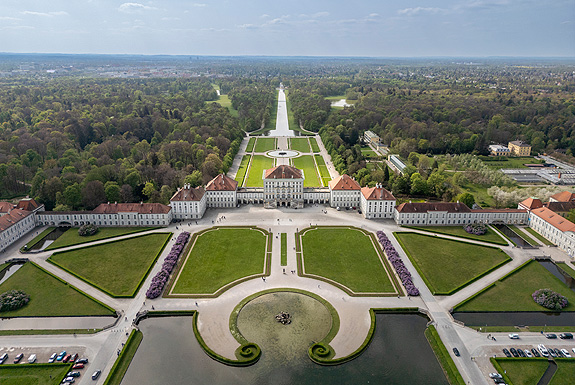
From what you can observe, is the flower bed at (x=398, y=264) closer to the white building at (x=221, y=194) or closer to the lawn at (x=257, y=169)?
the white building at (x=221, y=194)

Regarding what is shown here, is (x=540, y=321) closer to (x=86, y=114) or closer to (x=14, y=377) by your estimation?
(x=14, y=377)

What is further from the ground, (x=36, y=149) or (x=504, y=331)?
(x=36, y=149)

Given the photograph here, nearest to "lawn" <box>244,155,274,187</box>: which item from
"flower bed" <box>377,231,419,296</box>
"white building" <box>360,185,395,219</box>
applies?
"white building" <box>360,185,395,219</box>

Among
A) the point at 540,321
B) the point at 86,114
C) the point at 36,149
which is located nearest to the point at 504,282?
the point at 540,321

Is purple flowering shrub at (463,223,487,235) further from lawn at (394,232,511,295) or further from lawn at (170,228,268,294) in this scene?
lawn at (170,228,268,294)

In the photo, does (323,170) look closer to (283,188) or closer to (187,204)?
(283,188)
